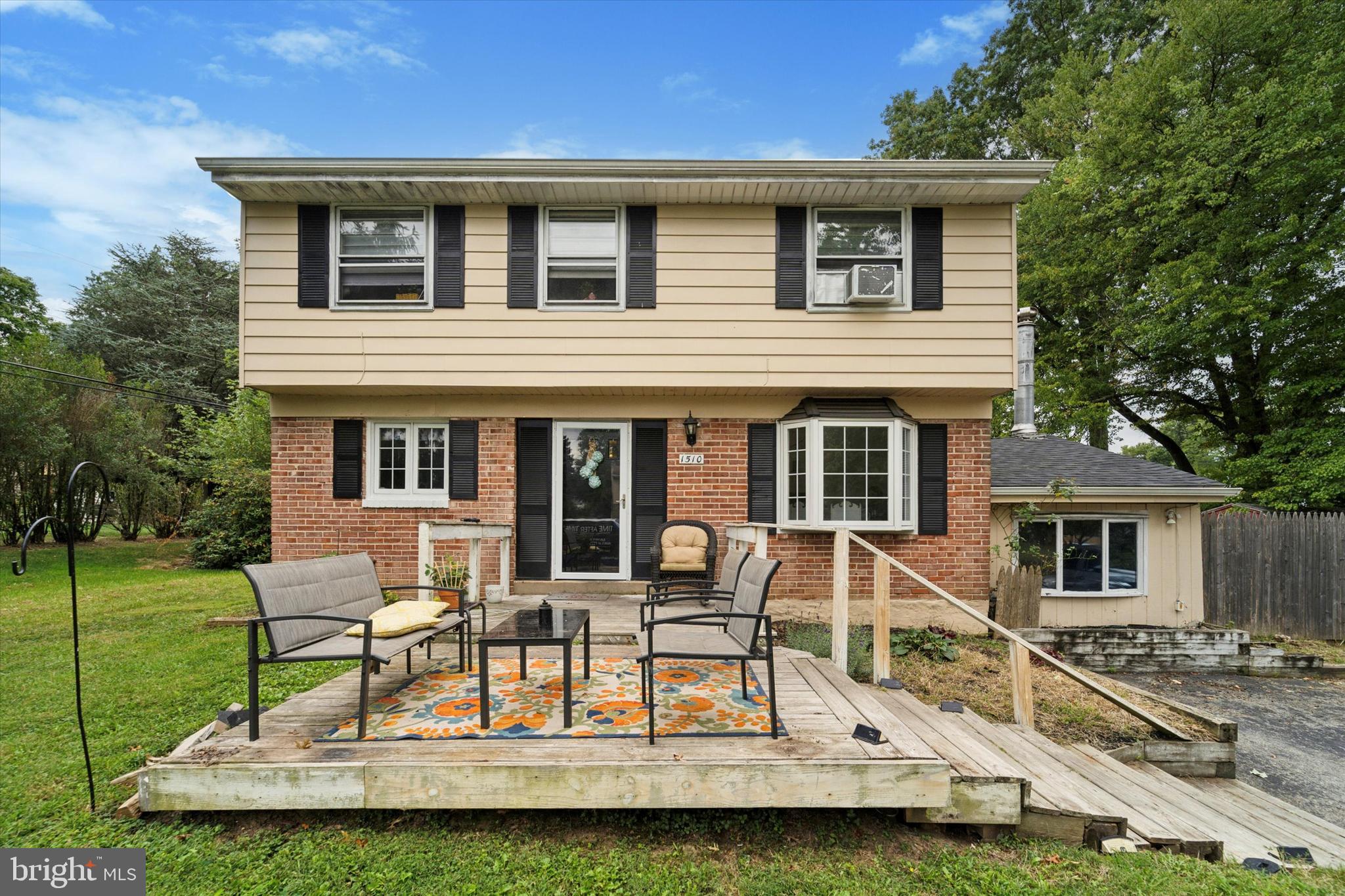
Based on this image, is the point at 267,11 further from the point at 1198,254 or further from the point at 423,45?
the point at 1198,254

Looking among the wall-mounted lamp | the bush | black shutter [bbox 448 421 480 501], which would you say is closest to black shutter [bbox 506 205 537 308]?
black shutter [bbox 448 421 480 501]

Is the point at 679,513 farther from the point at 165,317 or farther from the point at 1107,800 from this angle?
the point at 165,317

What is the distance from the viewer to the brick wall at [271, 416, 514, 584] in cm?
704

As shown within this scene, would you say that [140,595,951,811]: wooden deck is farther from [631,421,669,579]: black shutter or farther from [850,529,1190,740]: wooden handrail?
[631,421,669,579]: black shutter

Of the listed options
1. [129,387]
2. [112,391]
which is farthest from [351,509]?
[129,387]

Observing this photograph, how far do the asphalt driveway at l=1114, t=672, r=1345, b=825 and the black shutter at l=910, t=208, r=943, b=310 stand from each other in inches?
→ 201

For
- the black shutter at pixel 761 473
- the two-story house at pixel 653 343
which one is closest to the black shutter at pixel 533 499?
the two-story house at pixel 653 343

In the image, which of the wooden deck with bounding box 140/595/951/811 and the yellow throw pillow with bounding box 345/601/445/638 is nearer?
the wooden deck with bounding box 140/595/951/811

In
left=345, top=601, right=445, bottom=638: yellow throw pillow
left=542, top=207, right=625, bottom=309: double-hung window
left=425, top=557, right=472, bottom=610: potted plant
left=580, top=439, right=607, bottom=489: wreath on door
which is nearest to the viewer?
left=345, top=601, right=445, bottom=638: yellow throw pillow

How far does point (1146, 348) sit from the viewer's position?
473 inches

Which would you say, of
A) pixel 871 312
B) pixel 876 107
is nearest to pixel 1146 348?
pixel 871 312

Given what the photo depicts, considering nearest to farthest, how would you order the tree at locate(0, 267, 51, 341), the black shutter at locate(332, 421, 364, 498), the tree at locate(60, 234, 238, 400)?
the black shutter at locate(332, 421, 364, 498) → the tree at locate(0, 267, 51, 341) → the tree at locate(60, 234, 238, 400)

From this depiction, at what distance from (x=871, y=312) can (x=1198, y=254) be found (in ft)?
31.0

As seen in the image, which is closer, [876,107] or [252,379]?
[252,379]
